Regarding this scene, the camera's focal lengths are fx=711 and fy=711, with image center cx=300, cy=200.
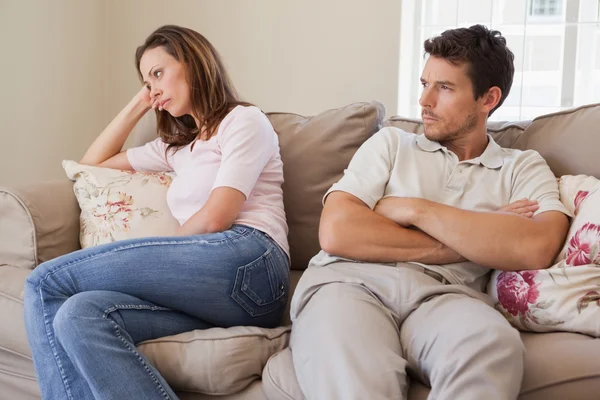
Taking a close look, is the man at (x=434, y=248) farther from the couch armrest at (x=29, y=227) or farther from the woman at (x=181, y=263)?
the couch armrest at (x=29, y=227)

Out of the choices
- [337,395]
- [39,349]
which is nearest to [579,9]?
[337,395]

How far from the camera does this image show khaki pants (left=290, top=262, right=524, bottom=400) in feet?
4.10

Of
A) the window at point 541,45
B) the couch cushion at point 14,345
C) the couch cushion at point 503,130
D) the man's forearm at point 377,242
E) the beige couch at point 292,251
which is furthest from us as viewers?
the window at point 541,45

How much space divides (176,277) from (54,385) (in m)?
0.34

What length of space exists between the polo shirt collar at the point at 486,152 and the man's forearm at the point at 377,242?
275 mm

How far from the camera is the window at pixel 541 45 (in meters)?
3.01

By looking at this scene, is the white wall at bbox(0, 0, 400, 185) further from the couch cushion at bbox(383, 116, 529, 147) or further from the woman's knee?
the woman's knee

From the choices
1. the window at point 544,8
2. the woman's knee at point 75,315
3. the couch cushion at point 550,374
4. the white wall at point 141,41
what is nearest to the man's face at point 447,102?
the couch cushion at point 550,374

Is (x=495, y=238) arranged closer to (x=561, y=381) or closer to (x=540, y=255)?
(x=540, y=255)

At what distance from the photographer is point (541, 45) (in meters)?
3.05

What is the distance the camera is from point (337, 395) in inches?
50.5

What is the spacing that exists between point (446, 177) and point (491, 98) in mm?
284

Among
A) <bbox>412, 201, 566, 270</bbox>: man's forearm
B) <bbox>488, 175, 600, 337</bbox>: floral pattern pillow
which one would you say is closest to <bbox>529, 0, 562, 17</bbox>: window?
<bbox>488, 175, 600, 337</bbox>: floral pattern pillow

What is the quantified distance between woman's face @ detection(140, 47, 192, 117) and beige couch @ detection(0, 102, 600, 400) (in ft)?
1.10
